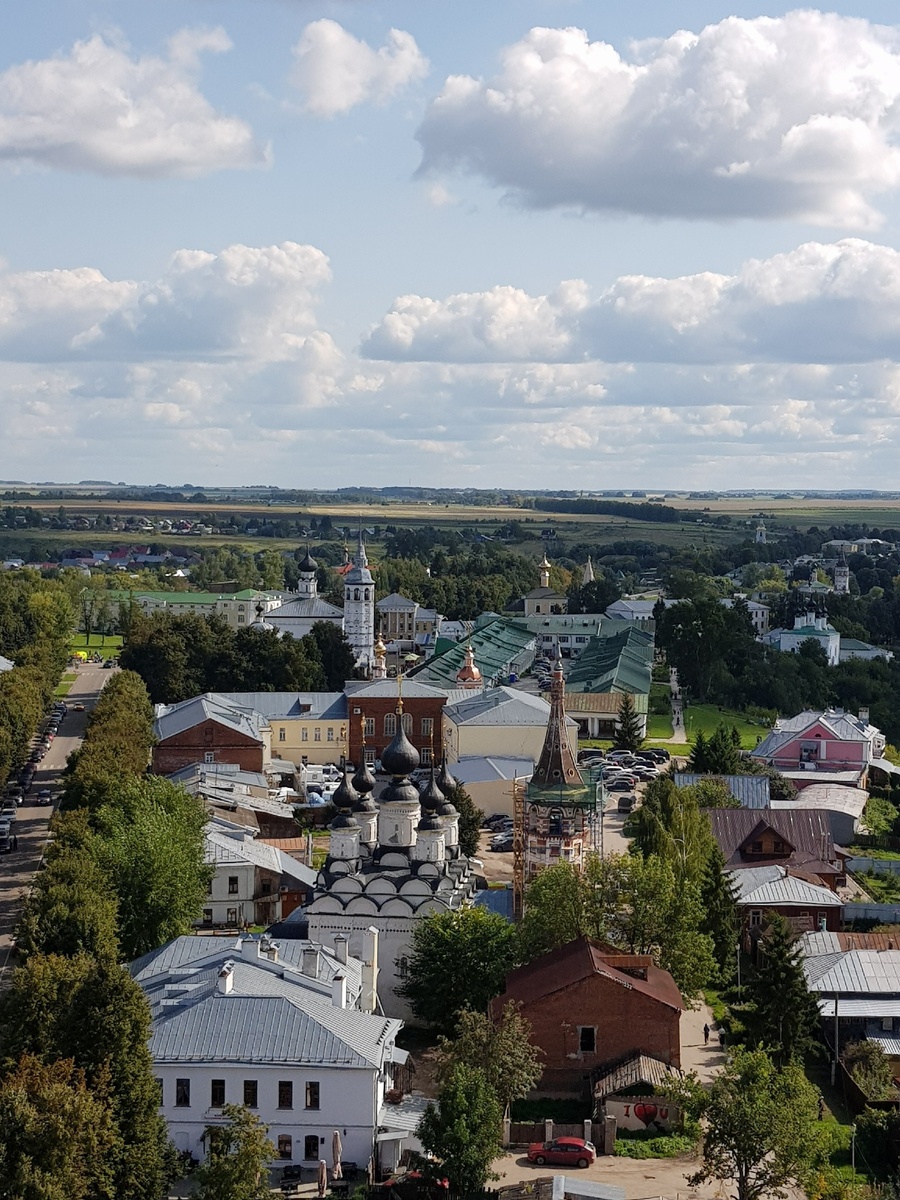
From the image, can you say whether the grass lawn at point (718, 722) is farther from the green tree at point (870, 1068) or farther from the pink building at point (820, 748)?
the green tree at point (870, 1068)

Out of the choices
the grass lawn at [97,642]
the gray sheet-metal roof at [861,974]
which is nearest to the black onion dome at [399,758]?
the gray sheet-metal roof at [861,974]

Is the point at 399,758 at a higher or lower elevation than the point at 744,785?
higher

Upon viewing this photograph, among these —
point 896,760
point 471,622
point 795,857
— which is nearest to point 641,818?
point 795,857

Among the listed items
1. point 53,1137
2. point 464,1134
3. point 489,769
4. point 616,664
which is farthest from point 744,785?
point 53,1137

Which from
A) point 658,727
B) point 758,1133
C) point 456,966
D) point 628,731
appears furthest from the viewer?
point 658,727

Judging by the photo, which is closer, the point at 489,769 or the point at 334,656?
the point at 489,769

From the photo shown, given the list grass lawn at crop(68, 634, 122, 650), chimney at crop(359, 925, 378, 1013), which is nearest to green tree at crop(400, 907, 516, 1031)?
chimney at crop(359, 925, 378, 1013)

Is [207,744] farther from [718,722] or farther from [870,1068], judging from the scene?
[870,1068]
